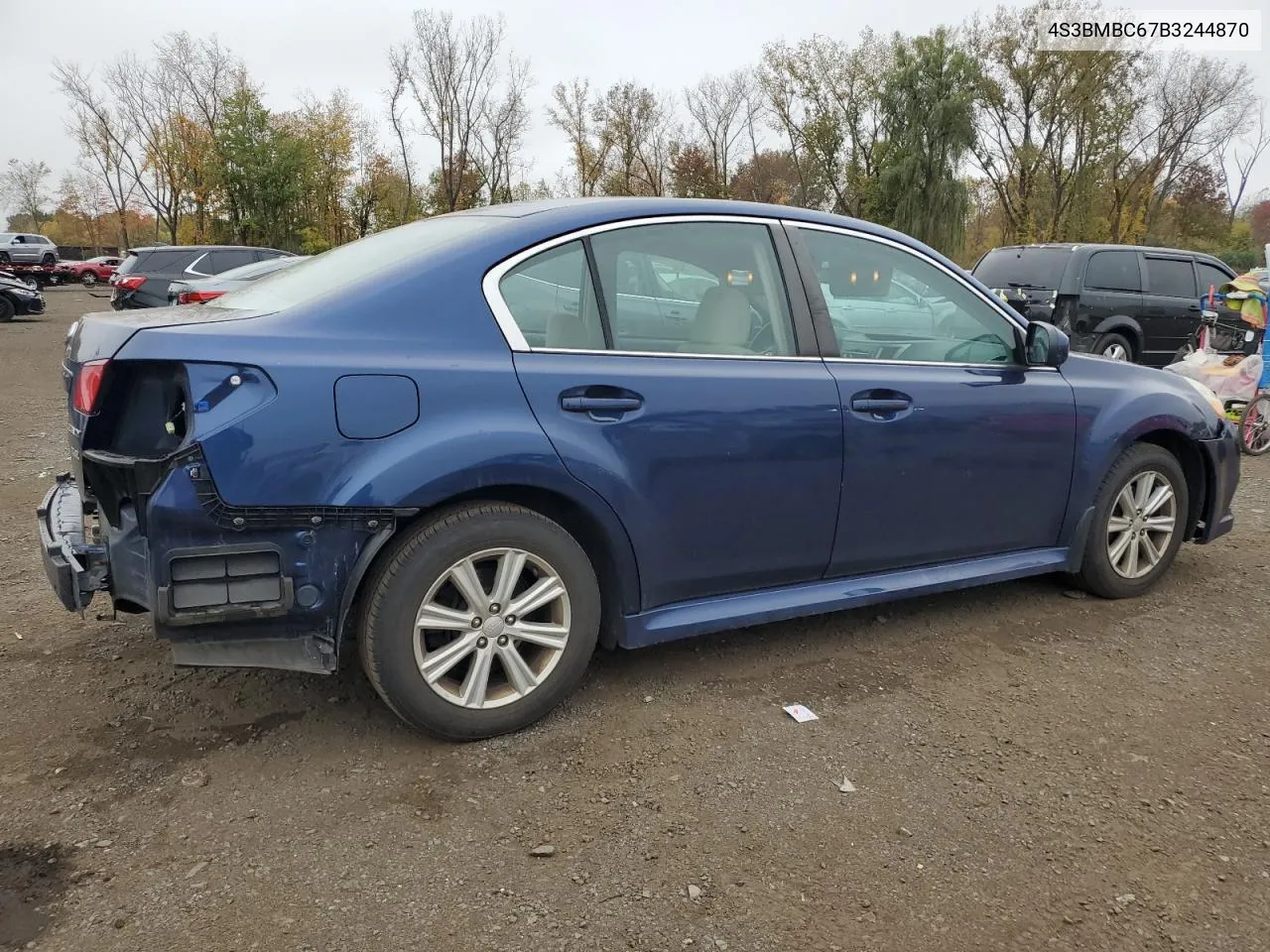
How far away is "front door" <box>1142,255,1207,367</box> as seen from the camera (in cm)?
1202

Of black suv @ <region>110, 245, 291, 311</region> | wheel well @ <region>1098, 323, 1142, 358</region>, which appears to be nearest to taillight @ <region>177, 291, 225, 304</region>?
black suv @ <region>110, 245, 291, 311</region>

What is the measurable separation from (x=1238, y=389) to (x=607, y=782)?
7.99m

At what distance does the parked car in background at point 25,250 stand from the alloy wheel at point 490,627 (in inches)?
1561

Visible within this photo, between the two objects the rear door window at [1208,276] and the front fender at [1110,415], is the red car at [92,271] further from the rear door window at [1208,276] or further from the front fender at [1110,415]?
the front fender at [1110,415]

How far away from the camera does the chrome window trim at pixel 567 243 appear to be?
290 cm

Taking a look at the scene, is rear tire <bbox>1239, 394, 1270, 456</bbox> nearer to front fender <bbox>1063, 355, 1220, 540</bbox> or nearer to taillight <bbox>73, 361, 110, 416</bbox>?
front fender <bbox>1063, 355, 1220, 540</bbox>

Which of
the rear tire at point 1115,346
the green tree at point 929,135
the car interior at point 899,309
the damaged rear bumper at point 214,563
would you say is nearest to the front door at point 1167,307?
the rear tire at point 1115,346

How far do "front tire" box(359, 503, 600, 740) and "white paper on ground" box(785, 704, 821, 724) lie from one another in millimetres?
721

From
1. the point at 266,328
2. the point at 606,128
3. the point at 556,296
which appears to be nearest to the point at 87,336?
the point at 266,328

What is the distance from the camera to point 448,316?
9.28 feet

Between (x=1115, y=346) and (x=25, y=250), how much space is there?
1535 inches

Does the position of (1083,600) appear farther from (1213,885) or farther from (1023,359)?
(1213,885)

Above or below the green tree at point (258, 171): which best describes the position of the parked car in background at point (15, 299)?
below

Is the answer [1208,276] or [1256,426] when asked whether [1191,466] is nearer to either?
[1256,426]
